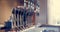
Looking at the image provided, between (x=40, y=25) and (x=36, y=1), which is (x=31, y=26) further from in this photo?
(x=36, y=1)

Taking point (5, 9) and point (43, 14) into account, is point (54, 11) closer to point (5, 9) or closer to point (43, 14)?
point (43, 14)

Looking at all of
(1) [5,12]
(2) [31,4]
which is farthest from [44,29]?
(1) [5,12]

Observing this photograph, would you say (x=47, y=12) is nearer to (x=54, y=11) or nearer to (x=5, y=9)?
(x=54, y=11)

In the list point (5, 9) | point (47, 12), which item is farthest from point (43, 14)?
point (5, 9)

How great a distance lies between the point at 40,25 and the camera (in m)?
1.29

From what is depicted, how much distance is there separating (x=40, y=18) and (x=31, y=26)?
0.11 metres

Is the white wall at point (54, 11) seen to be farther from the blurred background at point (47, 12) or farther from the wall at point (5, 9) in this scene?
the wall at point (5, 9)

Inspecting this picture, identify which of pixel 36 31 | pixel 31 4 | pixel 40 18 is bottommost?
pixel 36 31

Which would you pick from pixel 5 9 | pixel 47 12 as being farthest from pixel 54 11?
pixel 5 9

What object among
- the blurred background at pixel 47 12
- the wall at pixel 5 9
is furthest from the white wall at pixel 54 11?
the wall at pixel 5 9

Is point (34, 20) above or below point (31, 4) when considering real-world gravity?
below

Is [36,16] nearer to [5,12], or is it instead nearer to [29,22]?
[29,22]

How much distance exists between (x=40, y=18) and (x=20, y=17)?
7.3 inches

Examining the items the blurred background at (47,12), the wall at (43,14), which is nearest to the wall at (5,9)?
the blurred background at (47,12)
